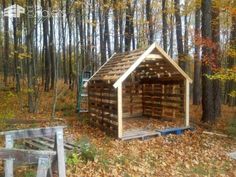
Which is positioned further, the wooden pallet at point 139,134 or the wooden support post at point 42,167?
the wooden pallet at point 139,134

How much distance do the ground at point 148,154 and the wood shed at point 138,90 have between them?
68 cm

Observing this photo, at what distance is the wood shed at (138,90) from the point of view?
10.8m

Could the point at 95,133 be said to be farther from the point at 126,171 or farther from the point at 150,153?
the point at 126,171

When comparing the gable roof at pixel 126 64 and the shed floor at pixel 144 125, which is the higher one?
the gable roof at pixel 126 64

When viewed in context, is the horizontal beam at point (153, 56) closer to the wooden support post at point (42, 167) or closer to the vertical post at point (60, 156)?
the vertical post at point (60, 156)

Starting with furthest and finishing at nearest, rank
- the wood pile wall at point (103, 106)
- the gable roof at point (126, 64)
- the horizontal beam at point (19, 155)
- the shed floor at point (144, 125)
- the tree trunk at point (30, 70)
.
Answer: the tree trunk at point (30, 70) < the wood pile wall at point (103, 106) < the shed floor at point (144, 125) < the gable roof at point (126, 64) < the horizontal beam at point (19, 155)

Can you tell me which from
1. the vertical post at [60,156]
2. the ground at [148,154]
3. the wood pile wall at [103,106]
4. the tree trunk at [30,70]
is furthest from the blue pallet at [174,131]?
the tree trunk at [30,70]

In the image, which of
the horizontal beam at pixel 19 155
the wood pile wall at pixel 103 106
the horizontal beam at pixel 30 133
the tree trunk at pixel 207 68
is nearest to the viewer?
the horizontal beam at pixel 19 155

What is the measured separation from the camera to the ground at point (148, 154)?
7.71 m

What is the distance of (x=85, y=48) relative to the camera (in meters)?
22.8

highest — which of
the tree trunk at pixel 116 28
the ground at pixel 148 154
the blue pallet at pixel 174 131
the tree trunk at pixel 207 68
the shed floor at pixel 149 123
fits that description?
the tree trunk at pixel 116 28

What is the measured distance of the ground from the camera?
25.3 ft

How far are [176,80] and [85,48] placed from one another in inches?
451

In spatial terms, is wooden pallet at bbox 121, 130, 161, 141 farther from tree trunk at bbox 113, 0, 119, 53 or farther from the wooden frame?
tree trunk at bbox 113, 0, 119, 53
